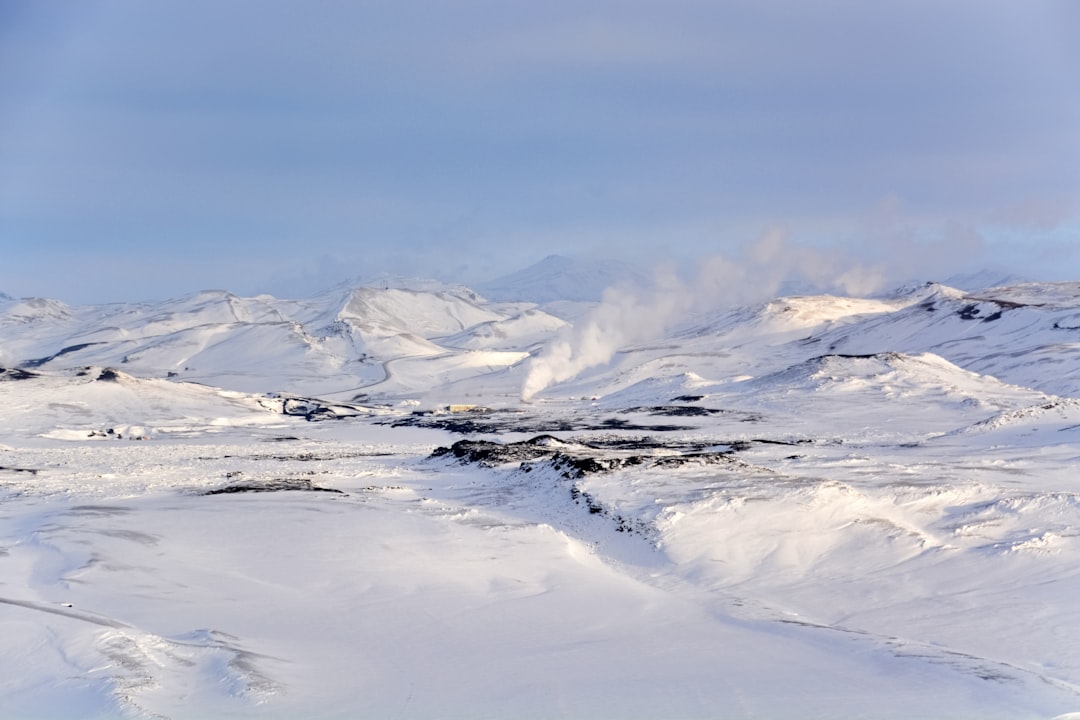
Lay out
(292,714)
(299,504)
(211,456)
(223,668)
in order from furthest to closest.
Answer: (211,456) → (299,504) → (223,668) → (292,714)

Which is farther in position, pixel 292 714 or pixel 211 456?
pixel 211 456

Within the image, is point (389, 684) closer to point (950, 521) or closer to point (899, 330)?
point (950, 521)

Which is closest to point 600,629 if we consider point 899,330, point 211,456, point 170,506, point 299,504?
point 299,504

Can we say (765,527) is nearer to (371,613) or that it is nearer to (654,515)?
(654,515)

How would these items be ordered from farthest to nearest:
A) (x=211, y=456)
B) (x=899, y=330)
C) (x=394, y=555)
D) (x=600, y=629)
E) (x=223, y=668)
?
1. (x=899, y=330)
2. (x=211, y=456)
3. (x=394, y=555)
4. (x=600, y=629)
5. (x=223, y=668)

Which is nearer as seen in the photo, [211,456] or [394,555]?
[394,555]

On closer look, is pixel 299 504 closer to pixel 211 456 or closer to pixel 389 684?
pixel 389 684

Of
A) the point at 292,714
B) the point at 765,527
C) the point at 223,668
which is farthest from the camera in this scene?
the point at 765,527

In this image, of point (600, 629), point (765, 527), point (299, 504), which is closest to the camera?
point (600, 629)

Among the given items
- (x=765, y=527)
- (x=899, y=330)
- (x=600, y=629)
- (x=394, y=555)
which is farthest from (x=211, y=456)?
(x=899, y=330)
